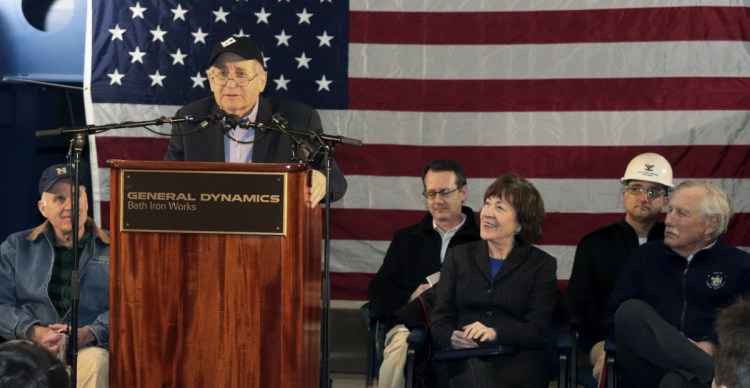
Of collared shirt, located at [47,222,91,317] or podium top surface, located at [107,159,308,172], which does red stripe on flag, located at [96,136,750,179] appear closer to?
collared shirt, located at [47,222,91,317]

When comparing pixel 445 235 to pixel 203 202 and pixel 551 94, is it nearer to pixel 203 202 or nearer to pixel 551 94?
pixel 551 94

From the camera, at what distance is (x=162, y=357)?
11.5 feet

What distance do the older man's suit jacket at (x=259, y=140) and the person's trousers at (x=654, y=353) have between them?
4.18ft

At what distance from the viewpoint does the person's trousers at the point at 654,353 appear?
4207 millimetres

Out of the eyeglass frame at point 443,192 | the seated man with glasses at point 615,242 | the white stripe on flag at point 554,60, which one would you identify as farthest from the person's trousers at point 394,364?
the white stripe on flag at point 554,60

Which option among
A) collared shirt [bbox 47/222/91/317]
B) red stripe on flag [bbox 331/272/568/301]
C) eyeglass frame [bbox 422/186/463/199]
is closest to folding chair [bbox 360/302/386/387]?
Result: eyeglass frame [bbox 422/186/463/199]

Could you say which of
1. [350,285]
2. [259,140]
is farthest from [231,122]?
[350,285]

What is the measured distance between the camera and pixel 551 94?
6.12 m

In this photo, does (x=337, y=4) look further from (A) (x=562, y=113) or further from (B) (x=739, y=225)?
(B) (x=739, y=225)

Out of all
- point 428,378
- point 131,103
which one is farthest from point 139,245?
point 131,103

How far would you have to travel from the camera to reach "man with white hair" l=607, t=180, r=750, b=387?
440 centimetres

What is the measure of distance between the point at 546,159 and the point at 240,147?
221 cm

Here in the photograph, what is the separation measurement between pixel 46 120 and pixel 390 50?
84.7 inches

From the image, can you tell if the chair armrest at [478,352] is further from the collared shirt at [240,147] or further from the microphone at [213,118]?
the microphone at [213,118]
